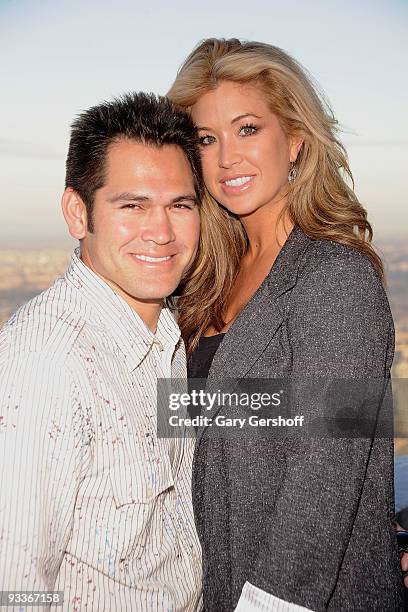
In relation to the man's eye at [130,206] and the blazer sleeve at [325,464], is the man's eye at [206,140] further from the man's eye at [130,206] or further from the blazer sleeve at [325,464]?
the blazer sleeve at [325,464]

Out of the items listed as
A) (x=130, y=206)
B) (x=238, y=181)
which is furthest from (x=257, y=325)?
(x=238, y=181)

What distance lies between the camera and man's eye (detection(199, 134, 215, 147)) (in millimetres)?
2391

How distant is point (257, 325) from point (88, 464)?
2.13ft

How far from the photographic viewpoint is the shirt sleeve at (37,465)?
147cm

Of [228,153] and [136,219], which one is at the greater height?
[228,153]

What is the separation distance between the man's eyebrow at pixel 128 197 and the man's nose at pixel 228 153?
0.47m

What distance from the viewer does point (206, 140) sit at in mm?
2402

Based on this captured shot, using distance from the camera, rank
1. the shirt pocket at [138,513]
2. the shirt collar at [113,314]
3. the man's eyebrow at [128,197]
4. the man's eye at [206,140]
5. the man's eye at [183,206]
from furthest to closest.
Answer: the man's eye at [206,140]
the man's eye at [183,206]
the man's eyebrow at [128,197]
the shirt collar at [113,314]
the shirt pocket at [138,513]

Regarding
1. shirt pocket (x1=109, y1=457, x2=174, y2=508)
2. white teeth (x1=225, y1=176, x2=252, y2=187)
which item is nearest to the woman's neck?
white teeth (x1=225, y1=176, x2=252, y2=187)

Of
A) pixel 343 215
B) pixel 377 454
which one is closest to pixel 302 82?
pixel 343 215

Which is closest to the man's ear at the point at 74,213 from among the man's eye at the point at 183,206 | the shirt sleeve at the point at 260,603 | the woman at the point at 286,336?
the man's eye at the point at 183,206

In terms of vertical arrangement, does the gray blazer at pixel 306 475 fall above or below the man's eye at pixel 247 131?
below

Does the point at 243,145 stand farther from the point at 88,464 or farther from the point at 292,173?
the point at 88,464

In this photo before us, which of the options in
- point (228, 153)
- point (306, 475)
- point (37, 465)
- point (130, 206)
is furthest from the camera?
point (228, 153)
